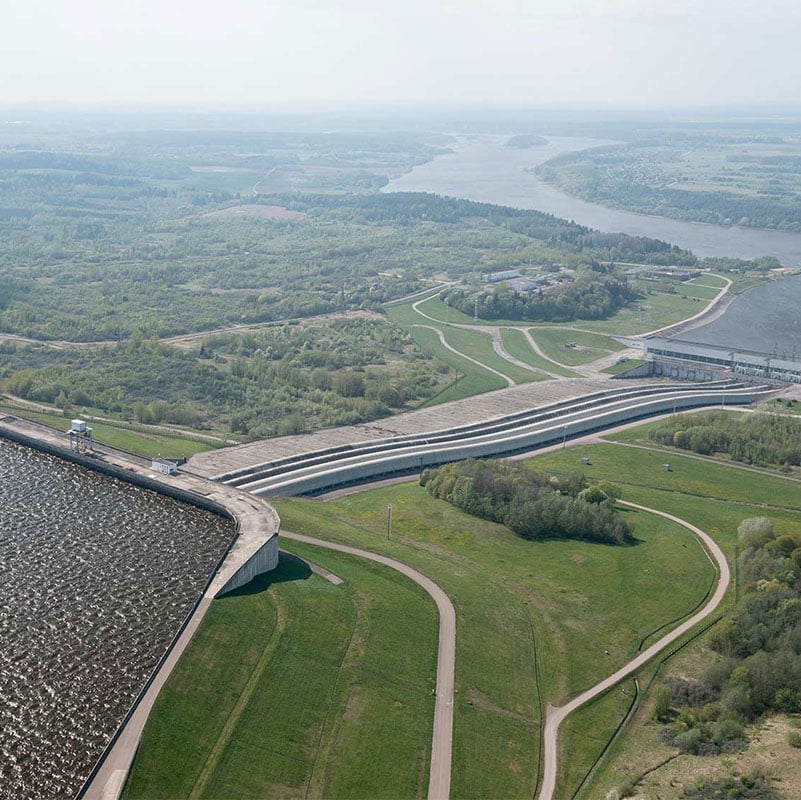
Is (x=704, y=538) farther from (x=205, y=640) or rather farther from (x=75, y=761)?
(x=75, y=761)

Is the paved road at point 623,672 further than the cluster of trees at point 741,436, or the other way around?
the cluster of trees at point 741,436

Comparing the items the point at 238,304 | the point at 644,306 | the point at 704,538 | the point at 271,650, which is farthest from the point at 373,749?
the point at 644,306

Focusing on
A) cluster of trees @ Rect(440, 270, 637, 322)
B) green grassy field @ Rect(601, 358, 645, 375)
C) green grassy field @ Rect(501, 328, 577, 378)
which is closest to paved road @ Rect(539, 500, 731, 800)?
green grassy field @ Rect(501, 328, 577, 378)

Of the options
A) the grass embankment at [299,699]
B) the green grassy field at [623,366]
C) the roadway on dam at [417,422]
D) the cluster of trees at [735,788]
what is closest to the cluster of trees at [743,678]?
the cluster of trees at [735,788]

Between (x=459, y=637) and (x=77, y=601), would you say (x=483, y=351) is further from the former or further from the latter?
(x=77, y=601)

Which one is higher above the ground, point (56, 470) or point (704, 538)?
point (56, 470)

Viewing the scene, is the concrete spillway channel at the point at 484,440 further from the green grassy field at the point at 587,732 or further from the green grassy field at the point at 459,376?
the green grassy field at the point at 587,732

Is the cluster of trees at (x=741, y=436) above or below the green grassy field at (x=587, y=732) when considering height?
above
